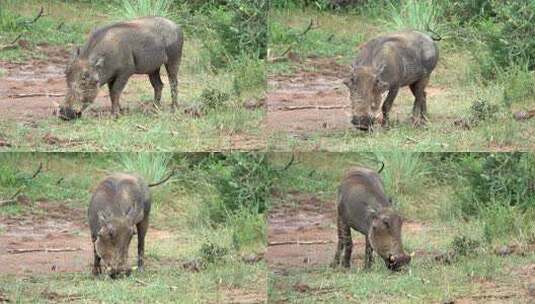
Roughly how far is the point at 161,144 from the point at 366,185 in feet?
4.99

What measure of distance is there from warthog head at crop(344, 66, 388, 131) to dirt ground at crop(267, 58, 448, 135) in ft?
1.24

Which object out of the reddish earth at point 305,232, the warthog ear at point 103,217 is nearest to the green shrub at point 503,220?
the reddish earth at point 305,232

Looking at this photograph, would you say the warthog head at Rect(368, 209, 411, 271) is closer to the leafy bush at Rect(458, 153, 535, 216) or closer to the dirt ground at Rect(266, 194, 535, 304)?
the dirt ground at Rect(266, 194, 535, 304)

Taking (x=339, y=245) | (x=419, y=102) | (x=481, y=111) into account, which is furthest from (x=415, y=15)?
(x=339, y=245)

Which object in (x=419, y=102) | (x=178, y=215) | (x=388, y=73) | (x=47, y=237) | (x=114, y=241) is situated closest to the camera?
(x=114, y=241)

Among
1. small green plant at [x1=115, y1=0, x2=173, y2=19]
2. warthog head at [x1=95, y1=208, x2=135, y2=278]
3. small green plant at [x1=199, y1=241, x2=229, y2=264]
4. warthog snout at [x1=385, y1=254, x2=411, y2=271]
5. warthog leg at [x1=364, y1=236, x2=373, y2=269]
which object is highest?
small green plant at [x1=115, y1=0, x2=173, y2=19]

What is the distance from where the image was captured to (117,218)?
10078 mm

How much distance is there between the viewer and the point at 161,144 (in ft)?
33.8

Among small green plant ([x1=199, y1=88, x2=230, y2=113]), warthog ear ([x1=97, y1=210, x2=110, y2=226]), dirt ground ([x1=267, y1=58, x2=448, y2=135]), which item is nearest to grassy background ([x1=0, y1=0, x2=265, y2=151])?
small green plant ([x1=199, y1=88, x2=230, y2=113])

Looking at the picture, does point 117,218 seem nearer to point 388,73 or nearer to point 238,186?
point 238,186

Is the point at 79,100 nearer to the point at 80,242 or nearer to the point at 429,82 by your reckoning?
the point at 80,242

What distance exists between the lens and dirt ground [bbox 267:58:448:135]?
10.6m

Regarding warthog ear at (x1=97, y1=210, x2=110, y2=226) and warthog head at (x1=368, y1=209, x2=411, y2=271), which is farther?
warthog head at (x1=368, y1=209, x2=411, y2=271)

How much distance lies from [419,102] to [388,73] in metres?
0.42
